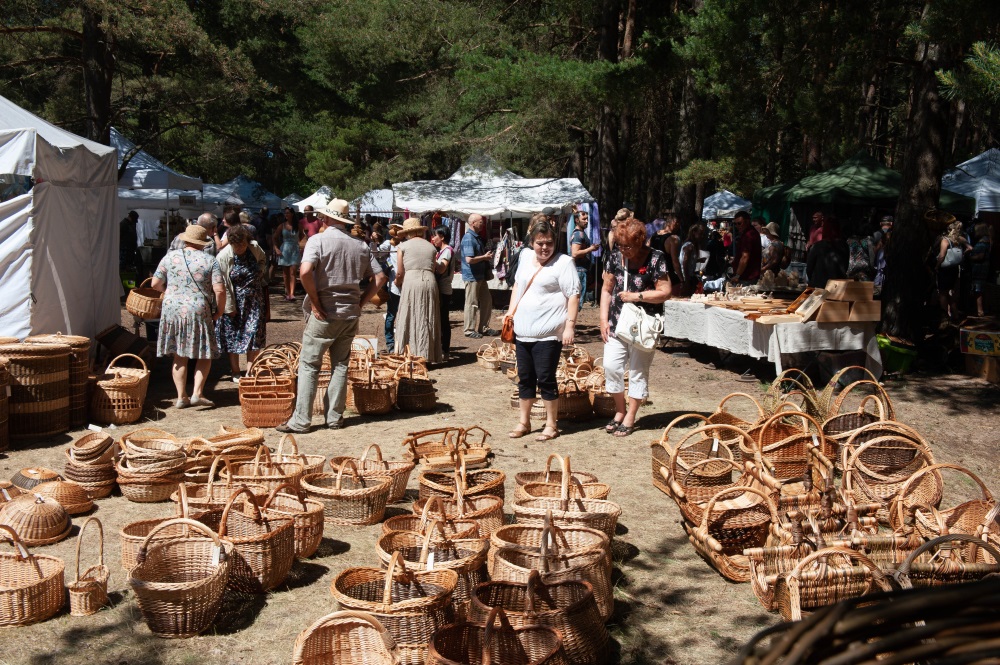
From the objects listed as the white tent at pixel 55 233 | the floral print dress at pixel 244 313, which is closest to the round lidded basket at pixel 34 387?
the white tent at pixel 55 233

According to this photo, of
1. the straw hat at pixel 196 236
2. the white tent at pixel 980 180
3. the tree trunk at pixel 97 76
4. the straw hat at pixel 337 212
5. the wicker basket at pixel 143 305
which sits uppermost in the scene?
the tree trunk at pixel 97 76

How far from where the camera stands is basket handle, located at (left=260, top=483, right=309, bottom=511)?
175 inches

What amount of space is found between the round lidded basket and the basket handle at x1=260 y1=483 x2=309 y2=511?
10.7 feet

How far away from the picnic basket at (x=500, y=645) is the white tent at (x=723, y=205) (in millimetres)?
25184

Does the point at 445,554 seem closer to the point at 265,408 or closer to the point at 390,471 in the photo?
the point at 390,471

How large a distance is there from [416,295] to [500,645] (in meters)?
7.14

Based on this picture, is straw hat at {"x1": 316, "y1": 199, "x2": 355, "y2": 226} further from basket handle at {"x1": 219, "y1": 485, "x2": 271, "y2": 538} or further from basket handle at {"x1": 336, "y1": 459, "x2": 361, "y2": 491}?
basket handle at {"x1": 219, "y1": 485, "x2": 271, "y2": 538}

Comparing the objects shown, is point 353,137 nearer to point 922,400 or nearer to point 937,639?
point 922,400

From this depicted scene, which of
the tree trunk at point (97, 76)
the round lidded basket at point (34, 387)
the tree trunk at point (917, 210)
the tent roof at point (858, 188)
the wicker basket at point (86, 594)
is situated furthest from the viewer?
the tent roof at point (858, 188)

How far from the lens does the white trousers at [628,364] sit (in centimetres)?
710

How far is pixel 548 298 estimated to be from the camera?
6832 mm

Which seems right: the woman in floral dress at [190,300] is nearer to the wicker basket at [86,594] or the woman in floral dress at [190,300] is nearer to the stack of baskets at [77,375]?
the stack of baskets at [77,375]

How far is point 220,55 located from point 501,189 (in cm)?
597

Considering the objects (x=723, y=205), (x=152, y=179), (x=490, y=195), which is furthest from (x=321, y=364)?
(x=723, y=205)
